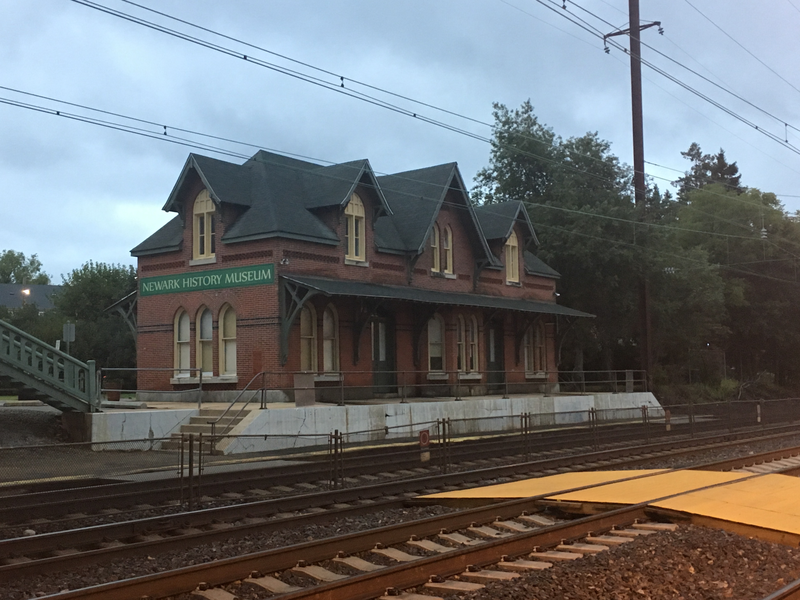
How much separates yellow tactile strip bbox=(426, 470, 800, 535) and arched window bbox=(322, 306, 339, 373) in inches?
491

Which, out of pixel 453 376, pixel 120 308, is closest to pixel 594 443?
pixel 453 376

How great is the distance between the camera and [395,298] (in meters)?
25.9

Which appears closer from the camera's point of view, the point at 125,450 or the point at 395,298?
the point at 125,450

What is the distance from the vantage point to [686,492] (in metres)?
12.5

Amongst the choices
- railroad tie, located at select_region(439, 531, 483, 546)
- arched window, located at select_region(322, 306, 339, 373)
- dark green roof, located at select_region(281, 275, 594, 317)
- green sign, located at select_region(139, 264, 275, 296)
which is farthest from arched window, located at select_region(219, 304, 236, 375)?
railroad tie, located at select_region(439, 531, 483, 546)

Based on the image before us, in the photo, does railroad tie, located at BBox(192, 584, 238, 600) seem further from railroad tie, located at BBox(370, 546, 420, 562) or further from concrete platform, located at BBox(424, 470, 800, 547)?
concrete platform, located at BBox(424, 470, 800, 547)

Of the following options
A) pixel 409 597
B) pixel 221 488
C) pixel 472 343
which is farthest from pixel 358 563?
pixel 472 343

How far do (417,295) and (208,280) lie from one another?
22.4 ft

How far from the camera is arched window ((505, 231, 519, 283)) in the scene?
3578 cm

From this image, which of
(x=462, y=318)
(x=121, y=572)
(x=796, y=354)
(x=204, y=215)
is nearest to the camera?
(x=121, y=572)

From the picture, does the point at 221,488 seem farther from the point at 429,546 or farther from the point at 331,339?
the point at 331,339

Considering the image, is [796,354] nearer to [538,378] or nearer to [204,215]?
[538,378]

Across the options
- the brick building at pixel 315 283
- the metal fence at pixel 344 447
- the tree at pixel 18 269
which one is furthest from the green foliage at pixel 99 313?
the tree at pixel 18 269

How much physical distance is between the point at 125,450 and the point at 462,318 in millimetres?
18859
